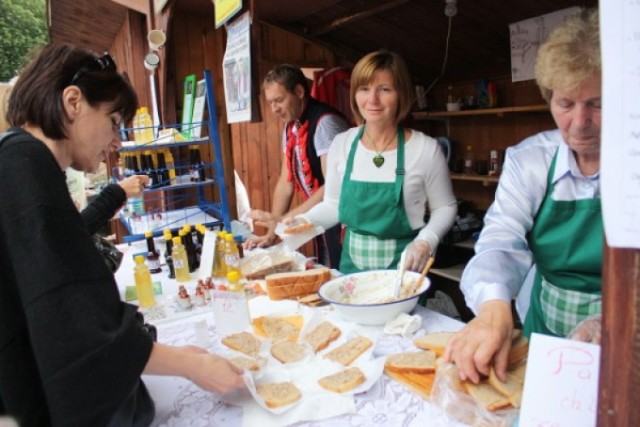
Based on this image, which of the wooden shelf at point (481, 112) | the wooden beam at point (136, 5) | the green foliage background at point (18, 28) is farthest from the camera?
the green foliage background at point (18, 28)

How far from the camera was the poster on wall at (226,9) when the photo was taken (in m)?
2.45

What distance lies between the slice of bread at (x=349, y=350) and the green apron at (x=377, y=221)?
0.83 m

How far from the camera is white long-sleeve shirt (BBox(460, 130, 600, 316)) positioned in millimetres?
1370

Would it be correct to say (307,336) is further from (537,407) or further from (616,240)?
(616,240)

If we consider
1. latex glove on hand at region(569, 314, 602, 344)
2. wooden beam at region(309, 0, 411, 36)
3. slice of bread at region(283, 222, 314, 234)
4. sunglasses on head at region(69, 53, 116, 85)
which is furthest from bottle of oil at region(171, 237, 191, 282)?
wooden beam at region(309, 0, 411, 36)

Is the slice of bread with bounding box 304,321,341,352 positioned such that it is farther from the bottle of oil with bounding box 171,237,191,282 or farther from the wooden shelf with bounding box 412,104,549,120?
the wooden shelf with bounding box 412,104,549,120

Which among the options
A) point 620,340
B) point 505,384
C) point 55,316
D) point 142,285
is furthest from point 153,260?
point 620,340

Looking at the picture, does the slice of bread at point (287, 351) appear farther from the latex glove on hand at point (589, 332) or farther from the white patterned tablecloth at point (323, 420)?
the latex glove on hand at point (589, 332)

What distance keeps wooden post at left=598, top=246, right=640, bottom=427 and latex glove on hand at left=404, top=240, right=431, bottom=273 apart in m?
1.17

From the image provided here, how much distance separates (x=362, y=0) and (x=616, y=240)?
3275 millimetres

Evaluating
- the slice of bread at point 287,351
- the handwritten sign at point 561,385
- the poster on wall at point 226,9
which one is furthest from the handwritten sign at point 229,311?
the poster on wall at point 226,9

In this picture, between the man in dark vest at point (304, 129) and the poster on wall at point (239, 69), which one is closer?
the poster on wall at point (239, 69)

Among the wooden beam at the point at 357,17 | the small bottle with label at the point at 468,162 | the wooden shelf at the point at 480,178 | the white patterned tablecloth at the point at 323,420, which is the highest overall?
the wooden beam at the point at 357,17

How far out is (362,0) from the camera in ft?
11.1
